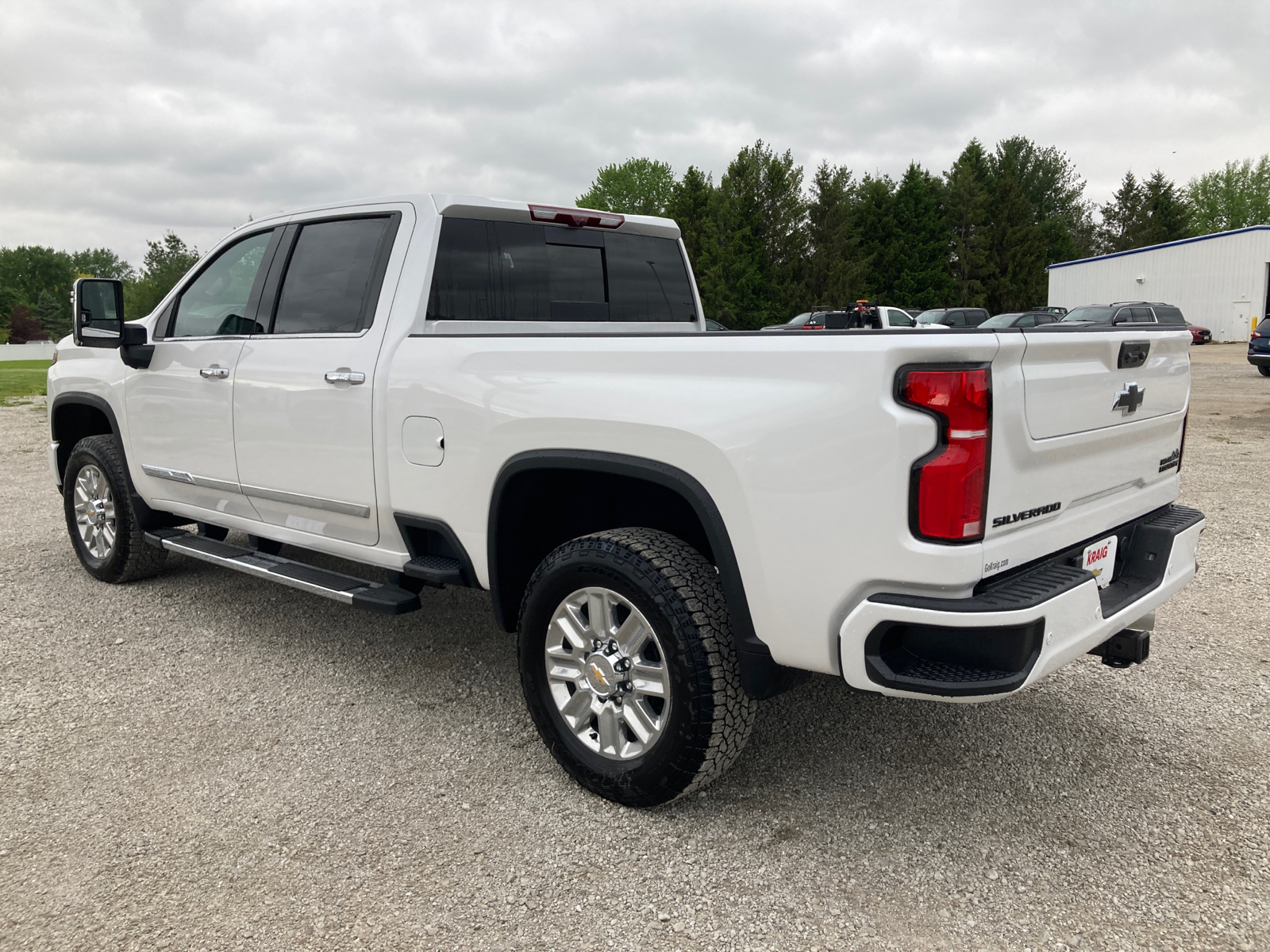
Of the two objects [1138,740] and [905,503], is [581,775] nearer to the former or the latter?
[905,503]

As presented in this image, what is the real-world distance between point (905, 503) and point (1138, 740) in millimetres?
1886

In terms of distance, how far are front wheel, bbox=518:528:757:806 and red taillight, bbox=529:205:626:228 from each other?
67.2 inches

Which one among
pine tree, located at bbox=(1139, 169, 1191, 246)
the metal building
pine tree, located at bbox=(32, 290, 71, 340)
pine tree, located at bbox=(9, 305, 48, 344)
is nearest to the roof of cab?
the metal building

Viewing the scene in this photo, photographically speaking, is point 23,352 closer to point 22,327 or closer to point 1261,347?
point 22,327

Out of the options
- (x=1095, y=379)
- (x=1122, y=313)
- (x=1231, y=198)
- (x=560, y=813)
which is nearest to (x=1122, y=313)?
(x=1122, y=313)

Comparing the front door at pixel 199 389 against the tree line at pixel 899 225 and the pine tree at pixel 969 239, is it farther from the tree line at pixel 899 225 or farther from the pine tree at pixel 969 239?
the pine tree at pixel 969 239

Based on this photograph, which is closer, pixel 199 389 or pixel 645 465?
pixel 645 465

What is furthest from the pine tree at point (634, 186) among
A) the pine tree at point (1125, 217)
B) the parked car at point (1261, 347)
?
the parked car at point (1261, 347)

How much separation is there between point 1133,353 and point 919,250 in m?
58.7

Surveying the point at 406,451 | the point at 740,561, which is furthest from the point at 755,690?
the point at 406,451

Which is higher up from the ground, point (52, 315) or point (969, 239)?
point (969, 239)

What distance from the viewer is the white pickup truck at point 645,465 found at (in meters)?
2.37

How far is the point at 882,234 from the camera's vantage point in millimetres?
57844

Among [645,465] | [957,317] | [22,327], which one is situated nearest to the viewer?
[645,465]
